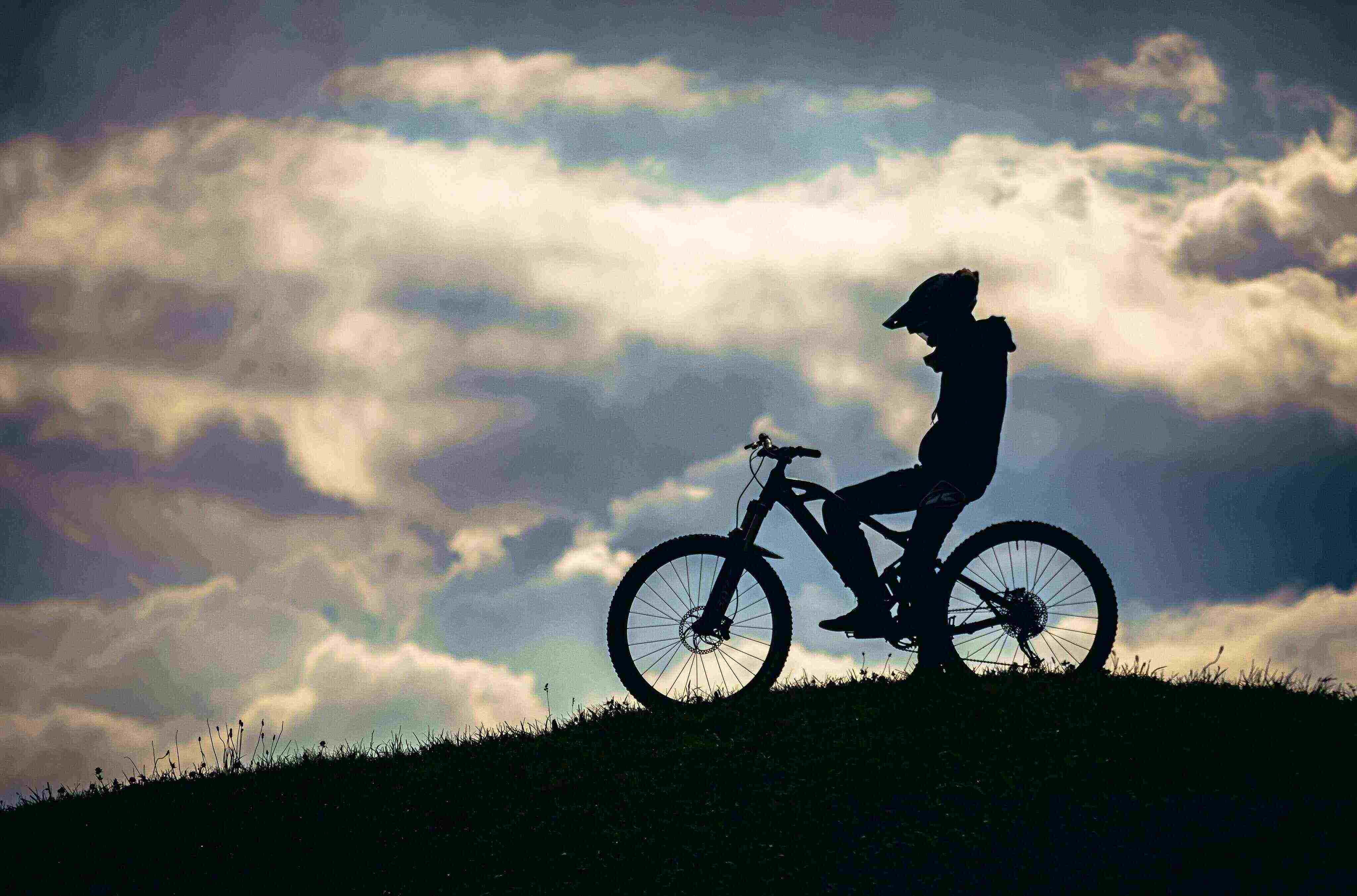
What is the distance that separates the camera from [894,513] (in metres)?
9.35

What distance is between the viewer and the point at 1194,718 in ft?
28.2

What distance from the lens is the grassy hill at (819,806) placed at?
22.1ft

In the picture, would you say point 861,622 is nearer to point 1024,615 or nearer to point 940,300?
point 1024,615

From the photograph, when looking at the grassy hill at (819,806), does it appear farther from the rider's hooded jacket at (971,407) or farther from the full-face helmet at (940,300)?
the full-face helmet at (940,300)

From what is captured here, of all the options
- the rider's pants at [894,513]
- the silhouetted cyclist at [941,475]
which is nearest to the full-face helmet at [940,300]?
the silhouetted cyclist at [941,475]

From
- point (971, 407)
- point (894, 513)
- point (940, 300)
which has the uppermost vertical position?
point (940, 300)

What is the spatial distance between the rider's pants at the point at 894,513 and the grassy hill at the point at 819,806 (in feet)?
3.13

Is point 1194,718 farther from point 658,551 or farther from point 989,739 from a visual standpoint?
point 658,551

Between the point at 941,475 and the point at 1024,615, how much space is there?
139 centimetres

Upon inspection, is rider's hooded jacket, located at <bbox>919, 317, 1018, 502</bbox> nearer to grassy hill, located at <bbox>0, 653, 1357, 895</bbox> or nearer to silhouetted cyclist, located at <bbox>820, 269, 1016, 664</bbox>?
silhouetted cyclist, located at <bbox>820, 269, 1016, 664</bbox>

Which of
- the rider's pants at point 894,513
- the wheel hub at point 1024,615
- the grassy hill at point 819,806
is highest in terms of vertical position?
the rider's pants at point 894,513

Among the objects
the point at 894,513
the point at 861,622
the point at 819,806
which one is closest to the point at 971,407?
the point at 894,513

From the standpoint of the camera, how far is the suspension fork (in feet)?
29.8

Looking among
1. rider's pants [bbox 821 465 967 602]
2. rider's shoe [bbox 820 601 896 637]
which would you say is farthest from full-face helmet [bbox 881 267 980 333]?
rider's shoe [bbox 820 601 896 637]
